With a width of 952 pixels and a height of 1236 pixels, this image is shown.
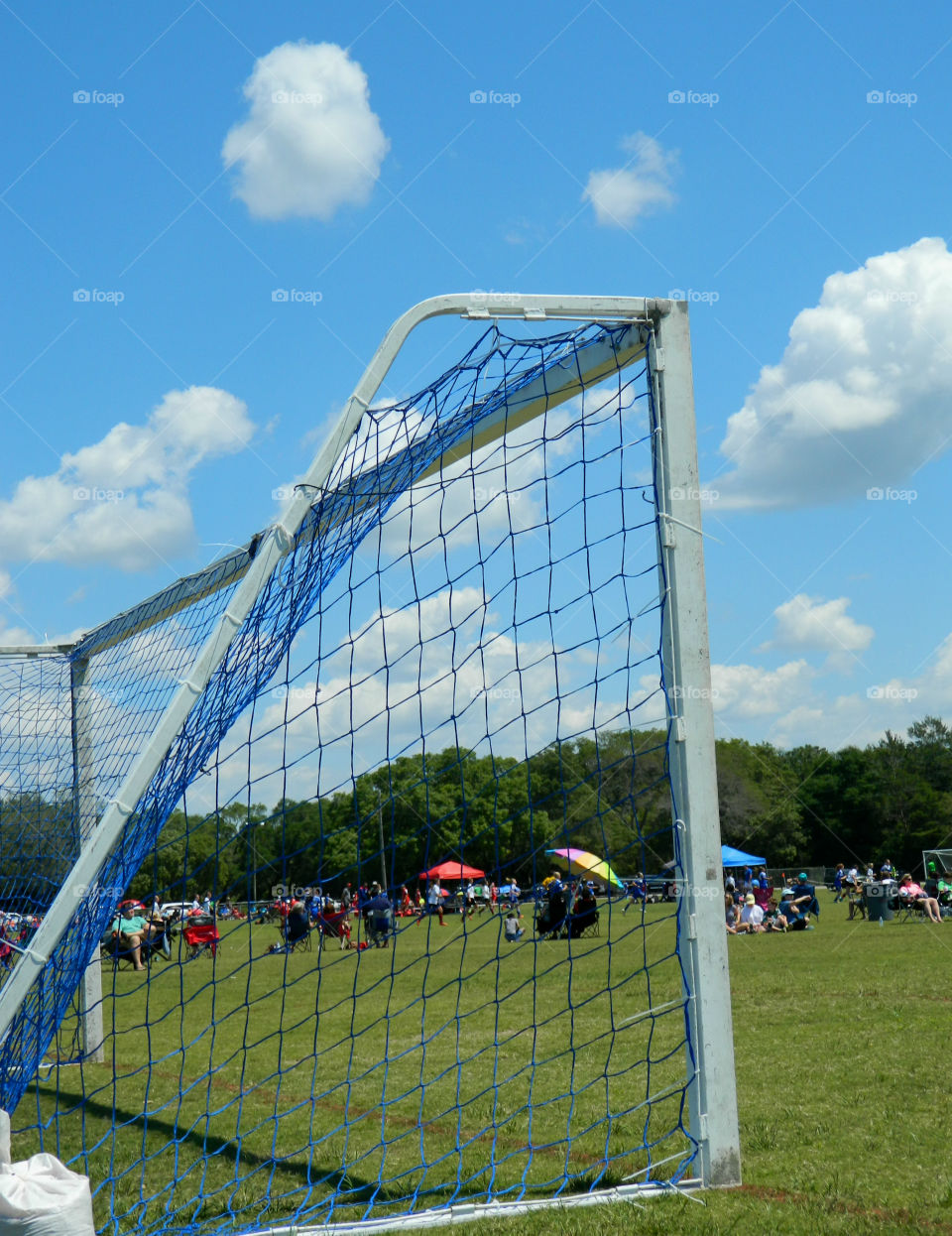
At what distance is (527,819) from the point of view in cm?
752

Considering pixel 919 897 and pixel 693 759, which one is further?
pixel 919 897

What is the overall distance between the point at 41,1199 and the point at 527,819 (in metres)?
4.51

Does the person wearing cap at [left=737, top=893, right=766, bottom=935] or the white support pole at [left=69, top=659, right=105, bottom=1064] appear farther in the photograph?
the person wearing cap at [left=737, top=893, right=766, bottom=935]

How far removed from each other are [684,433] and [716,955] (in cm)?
225

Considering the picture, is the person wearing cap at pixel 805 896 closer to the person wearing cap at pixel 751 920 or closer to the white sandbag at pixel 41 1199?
the person wearing cap at pixel 751 920

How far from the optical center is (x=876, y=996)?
10.3 metres

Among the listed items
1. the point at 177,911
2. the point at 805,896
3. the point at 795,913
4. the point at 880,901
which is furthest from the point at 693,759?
the point at 880,901

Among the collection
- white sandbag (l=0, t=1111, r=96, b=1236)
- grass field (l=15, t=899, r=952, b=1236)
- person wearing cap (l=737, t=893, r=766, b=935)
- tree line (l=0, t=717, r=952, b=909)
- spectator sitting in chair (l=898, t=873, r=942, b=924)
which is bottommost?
person wearing cap (l=737, t=893, r=766, b=935)

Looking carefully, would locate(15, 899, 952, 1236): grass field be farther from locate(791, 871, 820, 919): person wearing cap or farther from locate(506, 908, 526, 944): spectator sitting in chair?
locate(791, 871, 820, 919): person wearing cap

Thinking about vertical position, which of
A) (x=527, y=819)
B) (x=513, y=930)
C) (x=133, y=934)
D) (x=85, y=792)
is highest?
(x=85, y=792)

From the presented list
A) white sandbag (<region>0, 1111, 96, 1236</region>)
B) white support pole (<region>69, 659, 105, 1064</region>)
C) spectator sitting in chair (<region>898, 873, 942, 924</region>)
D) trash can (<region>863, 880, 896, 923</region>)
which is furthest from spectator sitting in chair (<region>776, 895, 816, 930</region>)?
white sandbag (<region>0, 1111, 96, 1236</region>)

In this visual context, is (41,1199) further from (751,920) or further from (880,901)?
(880,901)

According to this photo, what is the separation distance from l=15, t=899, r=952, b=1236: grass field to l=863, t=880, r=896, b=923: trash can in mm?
12555

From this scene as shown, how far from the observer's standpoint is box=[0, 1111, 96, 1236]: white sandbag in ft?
10.8
